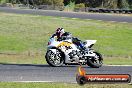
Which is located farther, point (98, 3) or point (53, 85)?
point (98, 3)

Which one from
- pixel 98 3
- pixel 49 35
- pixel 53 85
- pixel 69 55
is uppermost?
pixel 53 85

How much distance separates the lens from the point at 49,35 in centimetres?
3619

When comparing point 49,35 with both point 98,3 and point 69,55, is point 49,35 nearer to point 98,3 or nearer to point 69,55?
point 69,55

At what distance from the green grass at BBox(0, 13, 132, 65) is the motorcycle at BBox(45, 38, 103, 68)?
7551 millimetres

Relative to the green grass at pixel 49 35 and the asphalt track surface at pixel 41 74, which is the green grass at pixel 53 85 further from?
the green grass at pixel 49 35

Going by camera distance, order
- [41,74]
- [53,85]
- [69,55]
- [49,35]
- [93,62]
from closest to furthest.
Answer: [53,85]
[41,74]
[93,62]
[69,55]
[49,35]

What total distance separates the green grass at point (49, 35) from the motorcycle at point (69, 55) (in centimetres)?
755

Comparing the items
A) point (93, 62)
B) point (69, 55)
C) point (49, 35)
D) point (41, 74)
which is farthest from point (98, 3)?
point (41, 74)

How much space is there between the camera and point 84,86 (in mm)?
11594

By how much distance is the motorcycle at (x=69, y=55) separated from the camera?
17.8m

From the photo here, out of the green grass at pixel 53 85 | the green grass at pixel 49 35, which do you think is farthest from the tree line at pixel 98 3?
the green grass at pixel 53 85

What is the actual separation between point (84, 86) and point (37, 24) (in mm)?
31515

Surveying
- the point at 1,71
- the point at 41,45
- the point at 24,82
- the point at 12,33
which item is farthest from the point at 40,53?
the point at 24,82

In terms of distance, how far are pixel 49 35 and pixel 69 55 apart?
18.3 meters
